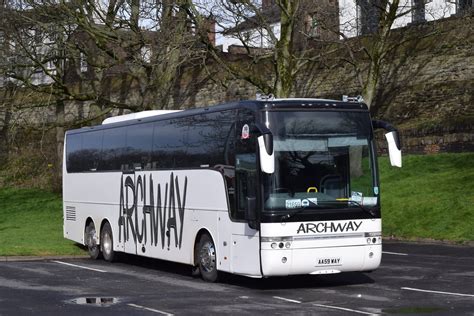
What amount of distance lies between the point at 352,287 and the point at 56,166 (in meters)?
33.3

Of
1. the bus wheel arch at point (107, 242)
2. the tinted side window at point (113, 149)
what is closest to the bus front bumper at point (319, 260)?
the tinted side window at point (113, 149)

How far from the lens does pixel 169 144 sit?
1994 cm

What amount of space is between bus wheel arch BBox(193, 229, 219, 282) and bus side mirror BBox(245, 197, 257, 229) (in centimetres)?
166

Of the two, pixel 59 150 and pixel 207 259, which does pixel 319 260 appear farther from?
pixel 59 150

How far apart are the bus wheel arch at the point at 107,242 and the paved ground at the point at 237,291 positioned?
107cm

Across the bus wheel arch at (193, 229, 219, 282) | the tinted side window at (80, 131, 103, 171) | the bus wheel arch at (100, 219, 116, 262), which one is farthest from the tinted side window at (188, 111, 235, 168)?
the tinted side window at (80, 131, 103, 171)

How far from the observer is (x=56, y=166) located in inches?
1906

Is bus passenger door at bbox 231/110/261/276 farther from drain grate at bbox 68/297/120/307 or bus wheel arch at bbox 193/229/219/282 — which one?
drain grate at bbox 68/297/120/307

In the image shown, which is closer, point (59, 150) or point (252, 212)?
point (252, 212)

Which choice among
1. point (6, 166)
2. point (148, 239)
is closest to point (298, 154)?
point (148, 239)

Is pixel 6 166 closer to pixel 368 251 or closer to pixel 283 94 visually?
pixel 283 94

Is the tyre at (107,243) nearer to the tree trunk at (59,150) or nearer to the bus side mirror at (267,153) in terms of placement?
the bus side mirror at (267,153)

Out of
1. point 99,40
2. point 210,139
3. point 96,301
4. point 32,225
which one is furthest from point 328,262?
point 32,225

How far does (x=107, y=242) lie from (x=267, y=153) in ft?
29.7
